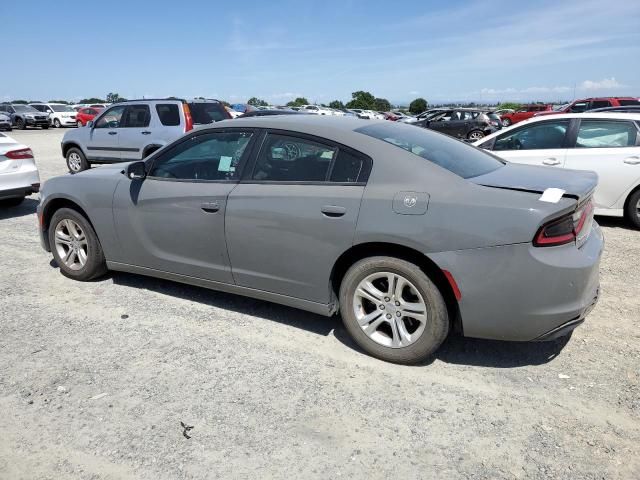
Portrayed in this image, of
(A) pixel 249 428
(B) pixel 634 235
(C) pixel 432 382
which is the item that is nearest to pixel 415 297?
(C) pixel 432 382

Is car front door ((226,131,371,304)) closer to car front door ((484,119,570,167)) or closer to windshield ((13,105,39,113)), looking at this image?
car front door ((484,119,570,167))

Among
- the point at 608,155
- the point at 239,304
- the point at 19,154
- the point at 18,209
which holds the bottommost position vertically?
the point at 239,304

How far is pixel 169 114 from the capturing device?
10.5m

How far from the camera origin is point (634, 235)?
634cm

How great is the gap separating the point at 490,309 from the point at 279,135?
1.90m

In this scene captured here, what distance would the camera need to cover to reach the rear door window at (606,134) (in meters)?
6.69

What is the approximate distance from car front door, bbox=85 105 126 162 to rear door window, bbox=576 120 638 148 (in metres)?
9.04

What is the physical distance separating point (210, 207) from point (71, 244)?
185cm

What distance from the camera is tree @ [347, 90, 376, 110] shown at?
6500cm

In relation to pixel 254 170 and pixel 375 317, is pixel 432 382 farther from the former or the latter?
pixel 254 170

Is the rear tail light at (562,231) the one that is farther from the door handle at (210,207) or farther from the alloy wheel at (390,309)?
the door handle at (210,207)

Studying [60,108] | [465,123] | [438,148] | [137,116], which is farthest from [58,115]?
[438,148]

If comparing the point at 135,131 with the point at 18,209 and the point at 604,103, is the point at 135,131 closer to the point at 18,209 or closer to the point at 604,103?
the point at 18,209

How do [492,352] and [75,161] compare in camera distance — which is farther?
[75,161]
